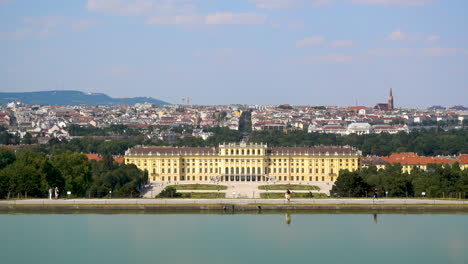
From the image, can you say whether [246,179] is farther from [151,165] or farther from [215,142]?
[215,142]

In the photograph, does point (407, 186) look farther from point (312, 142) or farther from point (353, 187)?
point (312, 142)

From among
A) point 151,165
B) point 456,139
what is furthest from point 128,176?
point 456,139

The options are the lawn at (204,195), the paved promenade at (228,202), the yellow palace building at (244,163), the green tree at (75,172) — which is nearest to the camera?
the paved promenade at (228,202)

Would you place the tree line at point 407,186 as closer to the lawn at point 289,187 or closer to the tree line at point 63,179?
the lawn at point 289,187

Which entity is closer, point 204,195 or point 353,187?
point 353,187

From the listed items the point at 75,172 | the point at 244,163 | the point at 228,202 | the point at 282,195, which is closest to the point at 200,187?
the point at 282,195

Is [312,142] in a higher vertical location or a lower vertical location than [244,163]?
higher

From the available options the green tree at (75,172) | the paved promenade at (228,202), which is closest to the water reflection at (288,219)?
the paved promenade at (228,202)

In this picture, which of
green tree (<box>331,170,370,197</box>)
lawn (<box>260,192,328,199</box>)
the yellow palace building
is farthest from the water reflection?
the yellow palace building
